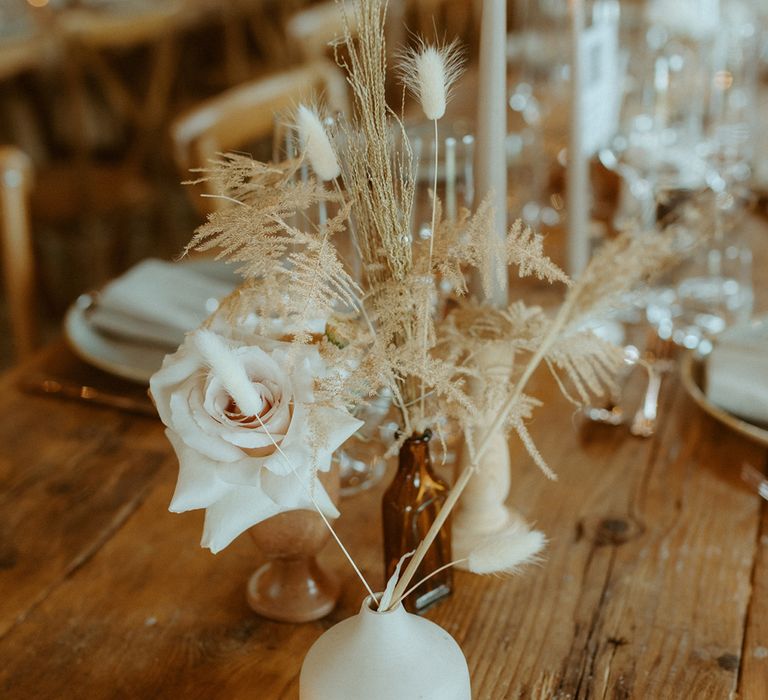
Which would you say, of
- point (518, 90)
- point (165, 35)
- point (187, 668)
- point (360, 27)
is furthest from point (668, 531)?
point (165, 35)

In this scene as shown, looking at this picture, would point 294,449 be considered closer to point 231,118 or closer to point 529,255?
point 529,255

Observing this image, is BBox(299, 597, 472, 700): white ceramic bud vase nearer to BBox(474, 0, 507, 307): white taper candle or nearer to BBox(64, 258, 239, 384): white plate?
BBox(474, 0, 507, 307): white taper candle

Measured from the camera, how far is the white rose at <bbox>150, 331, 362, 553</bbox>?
579mm

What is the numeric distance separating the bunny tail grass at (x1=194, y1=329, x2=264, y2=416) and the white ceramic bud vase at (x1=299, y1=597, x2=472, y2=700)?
15 cm

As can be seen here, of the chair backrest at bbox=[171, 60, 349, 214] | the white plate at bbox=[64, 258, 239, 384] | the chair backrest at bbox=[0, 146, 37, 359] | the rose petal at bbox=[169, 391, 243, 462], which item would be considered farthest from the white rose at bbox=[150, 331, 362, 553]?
the chair backrest at bbox=[0, 146, 37, 359]

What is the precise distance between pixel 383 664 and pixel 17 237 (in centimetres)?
115

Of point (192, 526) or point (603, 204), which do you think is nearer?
point (192, 526)

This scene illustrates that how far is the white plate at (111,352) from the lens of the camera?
1.09 m

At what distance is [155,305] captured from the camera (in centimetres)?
113

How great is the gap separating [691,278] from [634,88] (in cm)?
Result: 43

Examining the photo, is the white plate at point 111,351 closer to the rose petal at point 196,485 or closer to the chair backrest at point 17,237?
the chair backrest at point 17,237

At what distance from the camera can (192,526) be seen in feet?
2.94

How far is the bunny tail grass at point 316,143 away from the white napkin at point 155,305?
1.65 ft

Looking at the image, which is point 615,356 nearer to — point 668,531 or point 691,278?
point 668,531
